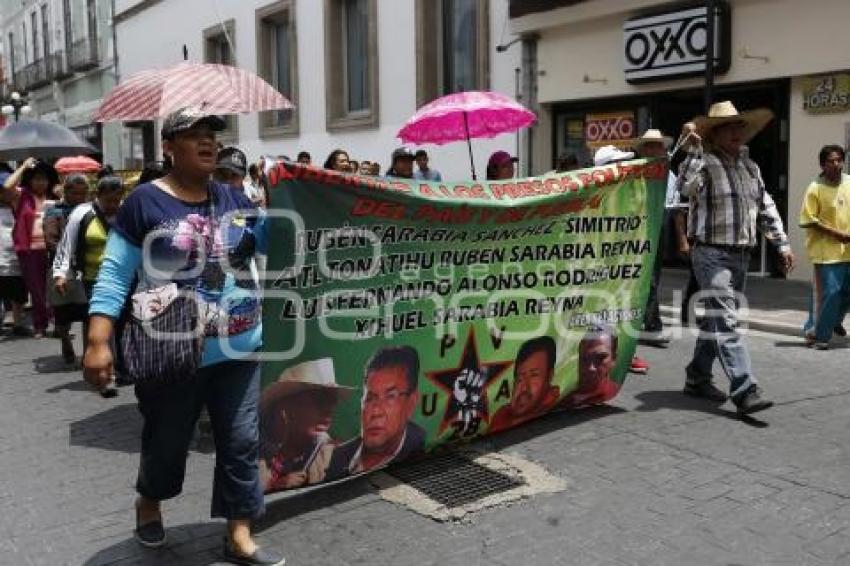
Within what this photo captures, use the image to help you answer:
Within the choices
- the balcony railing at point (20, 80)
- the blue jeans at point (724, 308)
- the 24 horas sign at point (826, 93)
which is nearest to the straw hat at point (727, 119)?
the blue jeans at point (724, 308)

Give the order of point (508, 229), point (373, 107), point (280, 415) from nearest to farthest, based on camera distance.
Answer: point (280, 415)
point (508, 229)
point (373, 107)

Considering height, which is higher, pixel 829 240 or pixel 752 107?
pixel 752 107

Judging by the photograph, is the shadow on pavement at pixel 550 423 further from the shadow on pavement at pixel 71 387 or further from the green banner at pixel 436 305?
the shadow on pavement at pixel 71 387

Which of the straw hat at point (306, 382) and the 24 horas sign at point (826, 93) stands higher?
the 24 horas sign at point (826, 93)

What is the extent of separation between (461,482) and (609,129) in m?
10.9

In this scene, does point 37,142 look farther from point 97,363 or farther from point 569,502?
point 569,502

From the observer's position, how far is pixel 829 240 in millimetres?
7977

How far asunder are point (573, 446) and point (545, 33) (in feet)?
37.2

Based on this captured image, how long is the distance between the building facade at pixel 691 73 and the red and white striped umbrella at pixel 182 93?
7676 millimetres

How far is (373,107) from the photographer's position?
1878 centimetres

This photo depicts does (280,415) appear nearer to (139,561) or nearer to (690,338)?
(139,561)

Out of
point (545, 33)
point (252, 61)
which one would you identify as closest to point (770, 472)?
point (545, 33)

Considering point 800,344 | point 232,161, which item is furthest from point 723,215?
point 232,161

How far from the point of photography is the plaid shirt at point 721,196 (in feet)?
18.7
